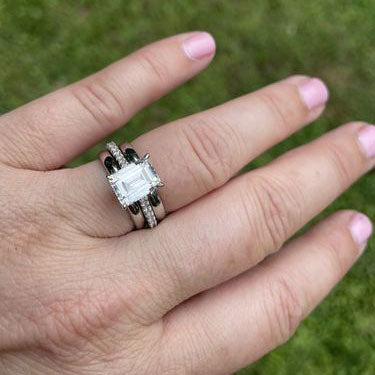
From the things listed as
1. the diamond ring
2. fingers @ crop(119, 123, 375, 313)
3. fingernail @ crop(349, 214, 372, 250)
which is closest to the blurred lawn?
fingernail @ crop(349, 214, 372, 250)

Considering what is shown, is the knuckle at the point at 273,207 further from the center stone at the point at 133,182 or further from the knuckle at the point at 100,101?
the knuckle at the point at 100,101

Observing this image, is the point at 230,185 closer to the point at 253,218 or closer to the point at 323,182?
the point at 253,218

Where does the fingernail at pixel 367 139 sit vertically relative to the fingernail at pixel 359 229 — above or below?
above

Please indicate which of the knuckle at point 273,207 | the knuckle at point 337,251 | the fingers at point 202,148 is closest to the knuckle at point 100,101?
the fingers at point 202,148

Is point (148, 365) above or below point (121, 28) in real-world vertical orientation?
below

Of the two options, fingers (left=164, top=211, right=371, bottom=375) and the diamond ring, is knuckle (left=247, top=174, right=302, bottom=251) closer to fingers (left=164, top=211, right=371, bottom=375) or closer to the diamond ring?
fingers (left=164, top=211, right=371, bottom=375)

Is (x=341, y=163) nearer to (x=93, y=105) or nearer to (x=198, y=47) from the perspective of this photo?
(x=198, y=47)

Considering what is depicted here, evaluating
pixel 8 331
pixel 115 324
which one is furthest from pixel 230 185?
pixel 8 331
